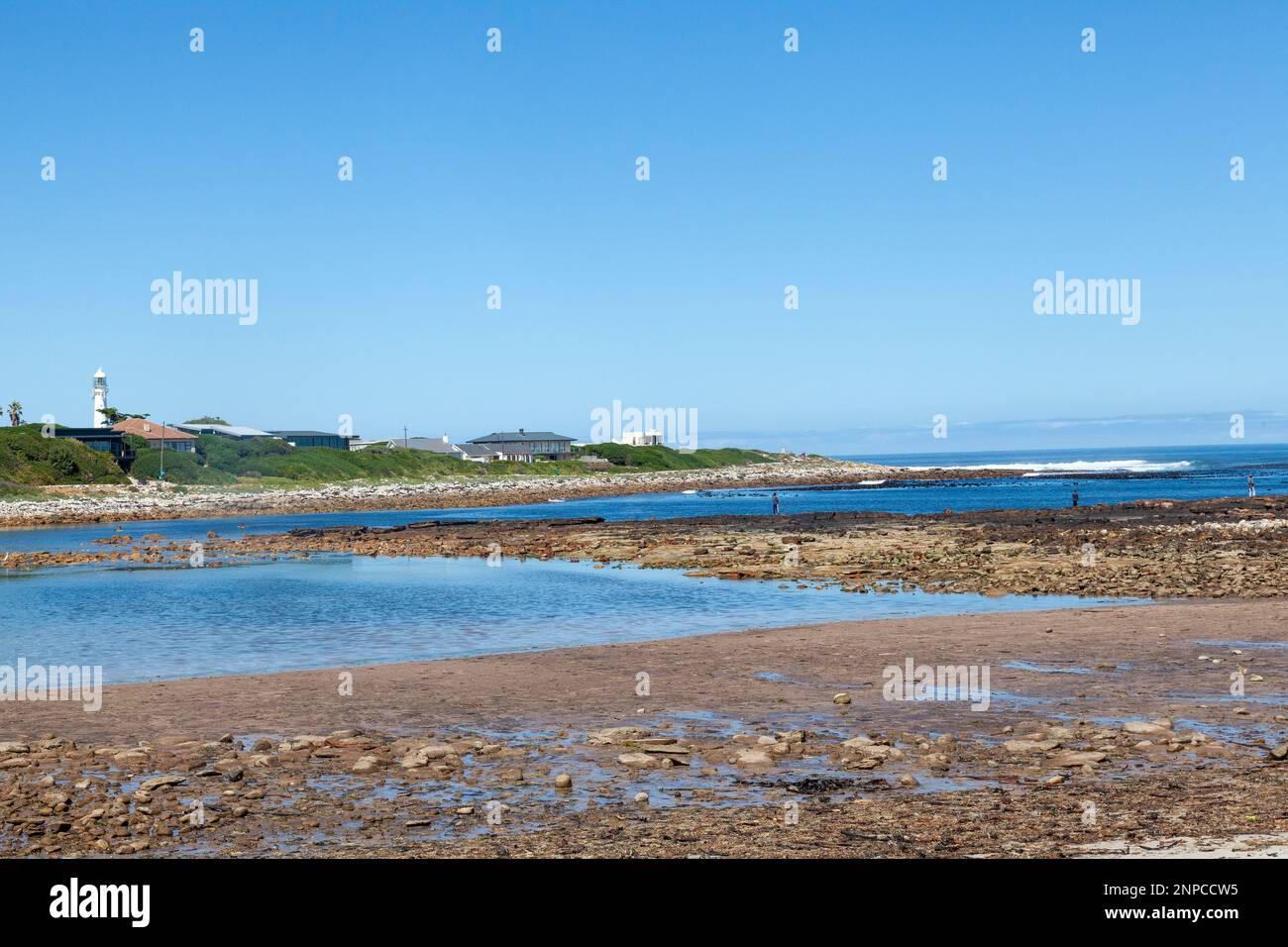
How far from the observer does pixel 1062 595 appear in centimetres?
2953

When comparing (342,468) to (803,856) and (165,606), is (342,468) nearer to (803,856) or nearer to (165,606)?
(165,606)

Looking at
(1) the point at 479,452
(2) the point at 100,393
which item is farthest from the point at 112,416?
(1) the point at 479,452

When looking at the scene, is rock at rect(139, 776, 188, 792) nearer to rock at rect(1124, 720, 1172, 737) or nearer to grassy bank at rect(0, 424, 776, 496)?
rock at rect(1124, 720, 1172, 737)

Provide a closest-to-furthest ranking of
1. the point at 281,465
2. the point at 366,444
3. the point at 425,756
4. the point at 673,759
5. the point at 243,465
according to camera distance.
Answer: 1. the point at 673,759
2. the point at 425,756
3. the point at 281,465
4. the point at 243,465
5. the point at 366,444

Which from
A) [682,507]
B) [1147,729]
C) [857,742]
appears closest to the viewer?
[857,742]

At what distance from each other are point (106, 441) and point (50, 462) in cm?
1617

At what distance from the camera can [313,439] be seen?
182 metres

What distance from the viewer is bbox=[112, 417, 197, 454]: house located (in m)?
140

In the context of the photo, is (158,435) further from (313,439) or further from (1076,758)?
(1076,758)

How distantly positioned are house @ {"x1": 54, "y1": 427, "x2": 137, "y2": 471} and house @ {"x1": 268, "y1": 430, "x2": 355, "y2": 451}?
46.4 meters

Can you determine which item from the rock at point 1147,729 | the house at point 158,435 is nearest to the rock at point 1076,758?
the rock at point 1147,729

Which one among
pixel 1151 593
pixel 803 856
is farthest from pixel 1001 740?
pixel 1151 593

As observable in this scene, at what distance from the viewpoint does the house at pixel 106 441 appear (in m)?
125

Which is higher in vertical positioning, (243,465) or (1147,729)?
(243,465)
